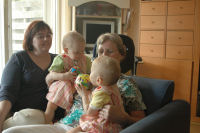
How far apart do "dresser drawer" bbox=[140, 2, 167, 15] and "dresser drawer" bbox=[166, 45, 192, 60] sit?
1.67 ft

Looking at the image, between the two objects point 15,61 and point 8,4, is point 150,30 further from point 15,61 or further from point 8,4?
point 15,61

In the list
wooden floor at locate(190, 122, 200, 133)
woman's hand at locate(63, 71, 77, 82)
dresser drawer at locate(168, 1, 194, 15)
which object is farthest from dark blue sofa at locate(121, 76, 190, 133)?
dresser drawer at locate(168, 1, 194, 15)

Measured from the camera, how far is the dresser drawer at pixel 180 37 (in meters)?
3.11

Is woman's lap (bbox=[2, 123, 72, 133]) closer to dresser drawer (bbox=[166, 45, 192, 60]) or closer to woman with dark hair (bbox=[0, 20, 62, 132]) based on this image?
woman with dark hair (bbox=[0, 20, 62, 132])

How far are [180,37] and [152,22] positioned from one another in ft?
1.46

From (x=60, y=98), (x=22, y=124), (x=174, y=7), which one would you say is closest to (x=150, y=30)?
(x=174, y=7)

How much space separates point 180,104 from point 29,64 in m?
1.14

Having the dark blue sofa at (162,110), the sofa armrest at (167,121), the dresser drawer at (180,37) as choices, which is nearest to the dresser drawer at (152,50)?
the dresser drawer at (180,37)

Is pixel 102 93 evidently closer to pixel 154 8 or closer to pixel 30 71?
pixel 30 71

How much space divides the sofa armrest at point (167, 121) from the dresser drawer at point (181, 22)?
6.17ft

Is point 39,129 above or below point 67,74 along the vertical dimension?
below

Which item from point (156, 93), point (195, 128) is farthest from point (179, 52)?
point (156, 93)

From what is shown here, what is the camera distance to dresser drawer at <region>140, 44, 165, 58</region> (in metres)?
3.28

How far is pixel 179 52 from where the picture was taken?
10.5 ft
